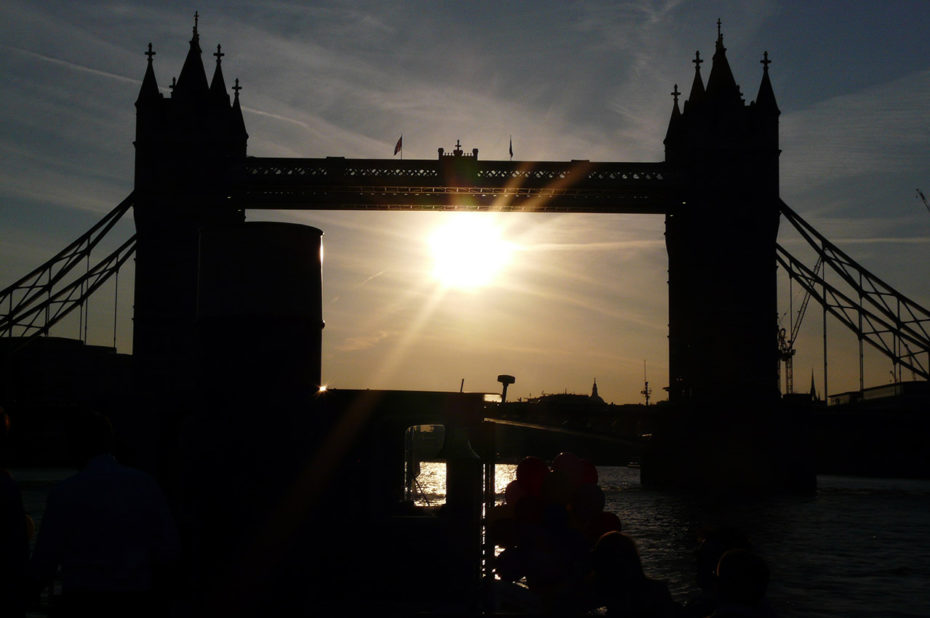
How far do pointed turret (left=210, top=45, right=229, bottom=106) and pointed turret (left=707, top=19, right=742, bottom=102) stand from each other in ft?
74.2

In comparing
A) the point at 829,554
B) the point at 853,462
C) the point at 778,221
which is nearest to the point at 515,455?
the point at 853,462

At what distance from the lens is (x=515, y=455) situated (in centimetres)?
15725

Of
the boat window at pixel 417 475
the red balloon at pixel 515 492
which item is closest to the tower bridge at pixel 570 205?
the boat window at pixel 417 475

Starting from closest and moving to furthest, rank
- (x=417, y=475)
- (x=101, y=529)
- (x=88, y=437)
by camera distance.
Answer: (x=101, y=529) < (x=88, y=437) < (x=417, y=475)

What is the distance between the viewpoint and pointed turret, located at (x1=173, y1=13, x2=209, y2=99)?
1978 inches

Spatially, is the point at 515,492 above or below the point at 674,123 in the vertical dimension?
below

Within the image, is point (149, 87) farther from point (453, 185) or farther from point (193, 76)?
point (453, 185)

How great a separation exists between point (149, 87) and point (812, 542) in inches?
1384

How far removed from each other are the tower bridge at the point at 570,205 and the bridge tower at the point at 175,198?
60mm

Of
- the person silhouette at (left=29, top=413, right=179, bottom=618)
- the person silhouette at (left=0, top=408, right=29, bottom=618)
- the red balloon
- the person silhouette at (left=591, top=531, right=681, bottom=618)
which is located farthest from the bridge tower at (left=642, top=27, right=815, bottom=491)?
the person silhouette at (left=0, top=408, right=29, bottom=618)

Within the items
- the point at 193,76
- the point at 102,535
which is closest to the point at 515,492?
the point at 102,535

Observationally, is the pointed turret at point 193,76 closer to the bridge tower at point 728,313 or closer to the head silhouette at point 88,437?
the bridge tower at point 728,313

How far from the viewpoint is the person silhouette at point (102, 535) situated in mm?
5438

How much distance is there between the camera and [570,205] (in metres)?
49.4
